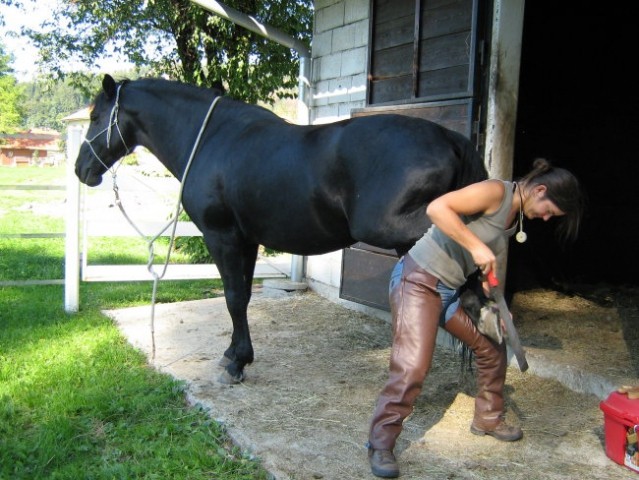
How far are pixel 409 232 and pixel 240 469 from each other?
1.36 meters

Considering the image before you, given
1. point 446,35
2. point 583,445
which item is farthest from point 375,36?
point 583,445

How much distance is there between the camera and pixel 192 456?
280 cm

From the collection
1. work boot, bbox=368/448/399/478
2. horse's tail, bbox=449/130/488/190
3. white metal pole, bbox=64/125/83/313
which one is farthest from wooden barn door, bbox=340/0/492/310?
white metal pole, bbox=64/125/83/313

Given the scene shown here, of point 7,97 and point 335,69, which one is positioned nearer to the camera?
point 335,69

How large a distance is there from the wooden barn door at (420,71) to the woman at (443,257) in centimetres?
159

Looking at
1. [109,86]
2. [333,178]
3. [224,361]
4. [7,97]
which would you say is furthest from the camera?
[7,97]

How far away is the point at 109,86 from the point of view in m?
4.24

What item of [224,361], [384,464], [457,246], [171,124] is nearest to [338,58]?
[171,124]

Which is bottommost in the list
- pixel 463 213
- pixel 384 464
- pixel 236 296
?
pixel 384 464

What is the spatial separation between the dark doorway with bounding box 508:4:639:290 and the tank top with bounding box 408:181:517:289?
3.86 m

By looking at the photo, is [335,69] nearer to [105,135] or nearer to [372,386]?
[105,135]

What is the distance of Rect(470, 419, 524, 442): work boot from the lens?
9.85 ft

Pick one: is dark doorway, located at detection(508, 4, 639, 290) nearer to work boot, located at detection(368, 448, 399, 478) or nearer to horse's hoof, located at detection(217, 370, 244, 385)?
horse's hoof, located at detection(217, 370, 244, 385)

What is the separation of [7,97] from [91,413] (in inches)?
1850
